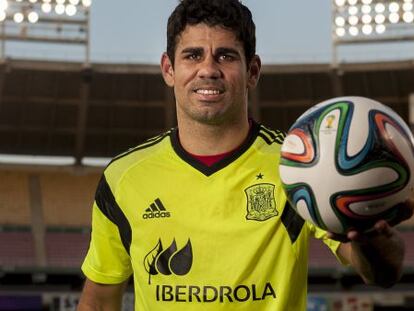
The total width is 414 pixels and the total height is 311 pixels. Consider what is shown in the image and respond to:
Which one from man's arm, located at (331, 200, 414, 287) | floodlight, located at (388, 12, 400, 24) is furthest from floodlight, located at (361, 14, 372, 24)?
man's arm, located at (331, 200, 414, 287)

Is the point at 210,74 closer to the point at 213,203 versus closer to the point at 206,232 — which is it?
the point at 213,203

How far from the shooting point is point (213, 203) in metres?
3.23

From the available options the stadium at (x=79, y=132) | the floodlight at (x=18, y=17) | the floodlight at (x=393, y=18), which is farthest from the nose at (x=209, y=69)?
the floodlight at (x=18, y=17)

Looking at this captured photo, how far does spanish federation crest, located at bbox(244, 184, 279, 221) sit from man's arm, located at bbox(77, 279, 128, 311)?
834mm

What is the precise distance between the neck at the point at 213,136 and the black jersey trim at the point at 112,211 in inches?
17.7

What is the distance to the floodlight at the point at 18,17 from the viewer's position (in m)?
22.9

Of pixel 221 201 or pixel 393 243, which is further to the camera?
pixel 221 201

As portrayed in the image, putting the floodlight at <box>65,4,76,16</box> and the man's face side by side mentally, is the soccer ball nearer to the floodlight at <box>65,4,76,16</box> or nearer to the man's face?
the man's face

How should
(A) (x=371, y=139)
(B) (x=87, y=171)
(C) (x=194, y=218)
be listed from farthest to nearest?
(B) (x=87, y=171), (C) (x=194, y=218), (A) (x=371, y=139)

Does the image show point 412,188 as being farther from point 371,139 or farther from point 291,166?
point 291,166

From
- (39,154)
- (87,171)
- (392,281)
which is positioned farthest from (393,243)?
(39,154)

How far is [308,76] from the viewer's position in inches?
879

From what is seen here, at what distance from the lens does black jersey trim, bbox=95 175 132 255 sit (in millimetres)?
3404

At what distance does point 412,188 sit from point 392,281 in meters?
0.38
